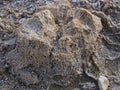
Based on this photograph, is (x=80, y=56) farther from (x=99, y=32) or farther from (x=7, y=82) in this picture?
(x=7, y=82)

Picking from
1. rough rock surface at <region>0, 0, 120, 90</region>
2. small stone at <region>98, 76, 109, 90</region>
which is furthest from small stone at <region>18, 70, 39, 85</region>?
small stone at <region>98, 76, 109, 90</region>

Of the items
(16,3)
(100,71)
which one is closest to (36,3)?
(16,3)

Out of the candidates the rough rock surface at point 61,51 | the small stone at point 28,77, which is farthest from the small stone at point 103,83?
the small stone at point 28,77

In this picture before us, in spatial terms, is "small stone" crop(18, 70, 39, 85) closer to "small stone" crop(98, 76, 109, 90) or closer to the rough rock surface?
the rough rock surface

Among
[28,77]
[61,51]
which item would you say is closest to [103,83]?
[61,51]

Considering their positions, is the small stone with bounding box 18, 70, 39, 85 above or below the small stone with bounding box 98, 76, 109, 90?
above

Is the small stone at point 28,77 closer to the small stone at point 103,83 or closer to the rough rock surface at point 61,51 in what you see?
the rough rock surface at point 61,51
